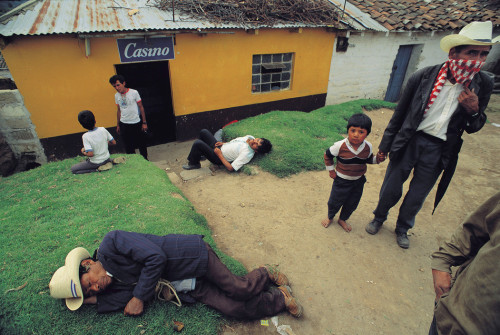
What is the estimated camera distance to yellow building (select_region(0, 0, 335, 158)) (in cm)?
546

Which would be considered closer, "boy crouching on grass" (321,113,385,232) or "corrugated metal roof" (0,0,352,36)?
"boy crouching on grass" (321,113,385,232)

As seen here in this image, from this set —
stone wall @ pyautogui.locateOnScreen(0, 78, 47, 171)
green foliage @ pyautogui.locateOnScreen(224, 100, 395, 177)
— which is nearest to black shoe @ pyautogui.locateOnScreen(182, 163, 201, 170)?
green foliage @ pyautogui.locateOnScreen(224, 100, 395, 177)

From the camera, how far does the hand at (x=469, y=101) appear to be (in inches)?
102

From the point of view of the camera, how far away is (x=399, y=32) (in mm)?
10445

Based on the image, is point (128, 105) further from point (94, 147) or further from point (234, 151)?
point (234, 151)

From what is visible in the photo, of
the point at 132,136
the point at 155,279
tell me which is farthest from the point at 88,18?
the point at 155,279

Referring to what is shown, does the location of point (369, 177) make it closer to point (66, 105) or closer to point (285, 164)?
point (285, 164)

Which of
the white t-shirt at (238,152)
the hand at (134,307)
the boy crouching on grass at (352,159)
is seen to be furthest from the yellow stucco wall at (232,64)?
the hand at (134,307)

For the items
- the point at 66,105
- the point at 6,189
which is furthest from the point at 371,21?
the point at 6,189

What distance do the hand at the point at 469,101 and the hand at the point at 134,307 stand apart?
364 centimetres

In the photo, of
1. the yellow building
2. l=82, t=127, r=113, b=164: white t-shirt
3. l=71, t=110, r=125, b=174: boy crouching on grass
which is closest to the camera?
l=71, t=110, r=125, b=174: boy crouching on grass

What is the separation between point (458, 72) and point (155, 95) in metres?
8.17

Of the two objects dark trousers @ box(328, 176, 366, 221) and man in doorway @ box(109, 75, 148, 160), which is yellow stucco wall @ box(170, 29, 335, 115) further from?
dark trousers @ box(328, 176, 366, 221)

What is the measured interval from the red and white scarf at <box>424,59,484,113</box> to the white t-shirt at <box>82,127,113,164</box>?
4944 mm
